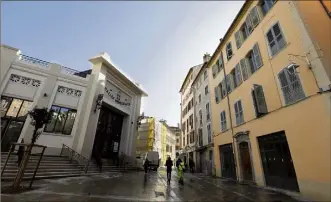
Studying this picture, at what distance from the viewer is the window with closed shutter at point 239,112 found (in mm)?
14216

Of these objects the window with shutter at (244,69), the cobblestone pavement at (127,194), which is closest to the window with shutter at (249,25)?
the window with shutter at (244,69)

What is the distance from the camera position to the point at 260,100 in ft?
38.6

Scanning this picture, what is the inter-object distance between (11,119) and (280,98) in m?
20.8

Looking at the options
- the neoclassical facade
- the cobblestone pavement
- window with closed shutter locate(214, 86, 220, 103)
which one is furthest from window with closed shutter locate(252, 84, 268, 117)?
the neoclassical facade

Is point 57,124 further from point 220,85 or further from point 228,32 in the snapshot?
point 228,32

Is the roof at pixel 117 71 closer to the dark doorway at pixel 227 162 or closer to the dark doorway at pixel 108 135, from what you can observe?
the dark doorway at pixel 108 135

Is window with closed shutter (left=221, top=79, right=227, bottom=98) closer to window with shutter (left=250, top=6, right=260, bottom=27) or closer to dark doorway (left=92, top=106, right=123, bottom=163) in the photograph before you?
window with shutter (left=250, top=6, right=260, bottom=27)

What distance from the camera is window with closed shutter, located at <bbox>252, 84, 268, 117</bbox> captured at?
11.4 meters

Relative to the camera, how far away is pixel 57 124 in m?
17.5

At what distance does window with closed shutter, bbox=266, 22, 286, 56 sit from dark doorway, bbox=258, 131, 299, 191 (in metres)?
4.93

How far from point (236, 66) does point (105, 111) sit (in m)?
16.7

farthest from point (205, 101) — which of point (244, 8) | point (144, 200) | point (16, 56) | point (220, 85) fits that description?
point (16, 56)

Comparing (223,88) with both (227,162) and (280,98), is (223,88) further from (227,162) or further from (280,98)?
(280,98)

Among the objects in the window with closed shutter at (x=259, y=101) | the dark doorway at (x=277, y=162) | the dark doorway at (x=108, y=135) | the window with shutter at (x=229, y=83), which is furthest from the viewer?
the dark doorway at (x=108, y=135)
